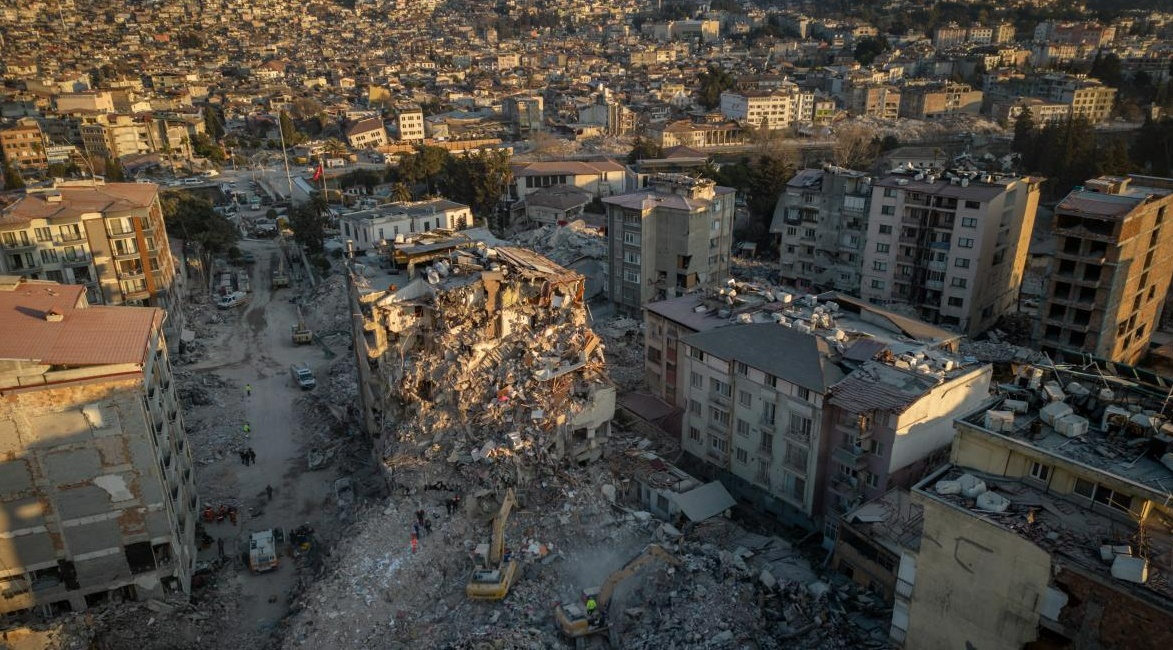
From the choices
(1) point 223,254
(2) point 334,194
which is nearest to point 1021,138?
(2) point 334,194

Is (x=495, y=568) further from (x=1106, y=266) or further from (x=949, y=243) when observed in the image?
(x=949, y=243)

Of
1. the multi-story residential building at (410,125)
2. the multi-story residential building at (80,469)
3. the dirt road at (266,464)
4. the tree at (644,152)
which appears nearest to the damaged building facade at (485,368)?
the dirt road at (266,464)

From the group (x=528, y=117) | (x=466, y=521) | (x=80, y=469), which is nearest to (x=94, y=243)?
(x=80, y=469)

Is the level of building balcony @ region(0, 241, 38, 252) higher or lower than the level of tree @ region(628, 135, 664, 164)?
higher

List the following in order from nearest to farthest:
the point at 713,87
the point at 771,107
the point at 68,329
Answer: the point at 68,329, the point at 771,107, the point at 713,87

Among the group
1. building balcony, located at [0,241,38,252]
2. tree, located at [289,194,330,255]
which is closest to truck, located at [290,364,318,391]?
building balcony, located at [0,241,38,252]

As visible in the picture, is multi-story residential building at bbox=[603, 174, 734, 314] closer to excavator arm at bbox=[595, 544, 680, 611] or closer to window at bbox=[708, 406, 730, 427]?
window at bbox=[708, 406, 730, 427]

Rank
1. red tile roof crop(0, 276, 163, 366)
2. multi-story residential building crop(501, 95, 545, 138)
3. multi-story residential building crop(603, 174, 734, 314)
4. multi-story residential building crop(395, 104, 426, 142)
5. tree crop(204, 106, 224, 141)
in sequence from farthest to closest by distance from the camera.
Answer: multi-story residential building crop(501, 95, 545, 138) → tree crop(204, 106, 224, 141) → multi-story residential building crop(395, 104, 426, 142) → multi-story residential building crop(603, 174, 734, 314) → red tile roof crop(0, 276, 163, 366)
